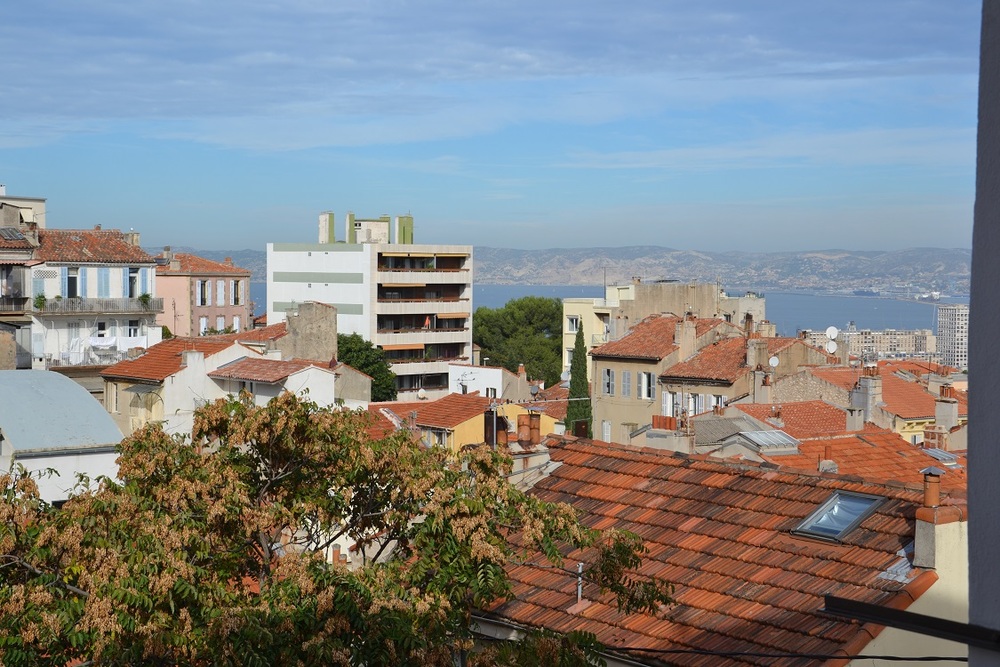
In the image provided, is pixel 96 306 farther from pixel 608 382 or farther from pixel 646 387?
pixel 646 387

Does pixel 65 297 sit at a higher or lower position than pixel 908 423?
higher

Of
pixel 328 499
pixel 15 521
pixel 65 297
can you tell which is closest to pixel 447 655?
pixel 328 499

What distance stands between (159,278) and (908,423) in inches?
2343

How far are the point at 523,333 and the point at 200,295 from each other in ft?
86.0

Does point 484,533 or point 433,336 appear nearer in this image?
point 484,533

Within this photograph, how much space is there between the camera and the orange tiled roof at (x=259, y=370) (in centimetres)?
4188

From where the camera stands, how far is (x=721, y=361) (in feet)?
162

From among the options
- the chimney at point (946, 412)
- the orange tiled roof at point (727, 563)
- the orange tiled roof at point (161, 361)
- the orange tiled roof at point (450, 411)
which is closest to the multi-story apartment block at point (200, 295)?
the orange tiled roof at point (161, 361)

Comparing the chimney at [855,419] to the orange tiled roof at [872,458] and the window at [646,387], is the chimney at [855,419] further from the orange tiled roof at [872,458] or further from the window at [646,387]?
the window at [646,387]

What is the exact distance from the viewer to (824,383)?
43219 mm

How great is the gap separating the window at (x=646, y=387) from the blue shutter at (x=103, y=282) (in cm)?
2504

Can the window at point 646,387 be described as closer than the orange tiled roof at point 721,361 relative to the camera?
No

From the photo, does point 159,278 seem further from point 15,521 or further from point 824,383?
point 15,521

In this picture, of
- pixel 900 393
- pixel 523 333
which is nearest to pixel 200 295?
pixel 523 333
